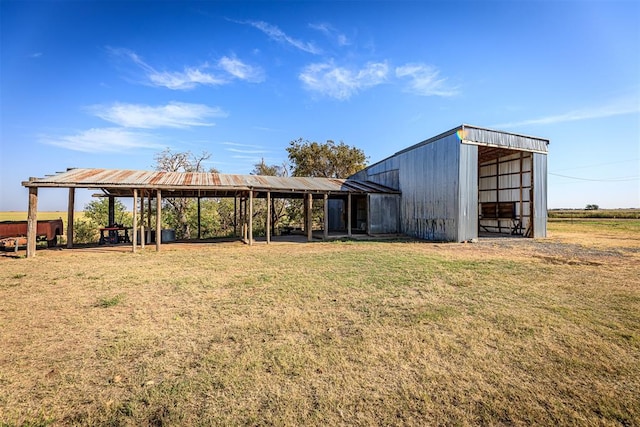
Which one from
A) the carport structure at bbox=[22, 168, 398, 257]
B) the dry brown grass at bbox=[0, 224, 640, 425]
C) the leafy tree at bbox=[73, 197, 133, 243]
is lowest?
the dry brown grass at bbox=[0, 224, 640, 425]

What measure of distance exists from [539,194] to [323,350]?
17.9 meters

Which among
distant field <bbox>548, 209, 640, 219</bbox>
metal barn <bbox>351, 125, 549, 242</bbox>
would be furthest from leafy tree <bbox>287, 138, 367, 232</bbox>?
distant field <bbox>548, 209, 640, 219</bbox>

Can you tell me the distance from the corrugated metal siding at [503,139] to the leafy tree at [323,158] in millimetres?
18826

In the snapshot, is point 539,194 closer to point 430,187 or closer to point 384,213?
point 430,187

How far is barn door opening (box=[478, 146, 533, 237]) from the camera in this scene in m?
17.8

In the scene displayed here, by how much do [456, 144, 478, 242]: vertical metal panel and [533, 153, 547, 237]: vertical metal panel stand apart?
4.47 meters

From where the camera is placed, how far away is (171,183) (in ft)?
43.2

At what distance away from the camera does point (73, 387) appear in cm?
287

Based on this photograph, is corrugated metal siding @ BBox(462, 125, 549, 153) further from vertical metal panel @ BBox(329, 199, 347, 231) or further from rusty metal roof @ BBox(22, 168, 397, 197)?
vertical metal panel @ BBox(329, 199, 347, 231)

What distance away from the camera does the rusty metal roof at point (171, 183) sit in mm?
11707

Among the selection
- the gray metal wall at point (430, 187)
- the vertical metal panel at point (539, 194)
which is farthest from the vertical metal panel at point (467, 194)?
the vertical metal panel at point (539, 194)

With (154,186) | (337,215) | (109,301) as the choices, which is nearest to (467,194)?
(337,215)

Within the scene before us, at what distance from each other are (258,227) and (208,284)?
1658cm

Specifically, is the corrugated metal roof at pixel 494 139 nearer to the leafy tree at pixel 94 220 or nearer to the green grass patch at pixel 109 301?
the green grass patch at pixel 109 301
